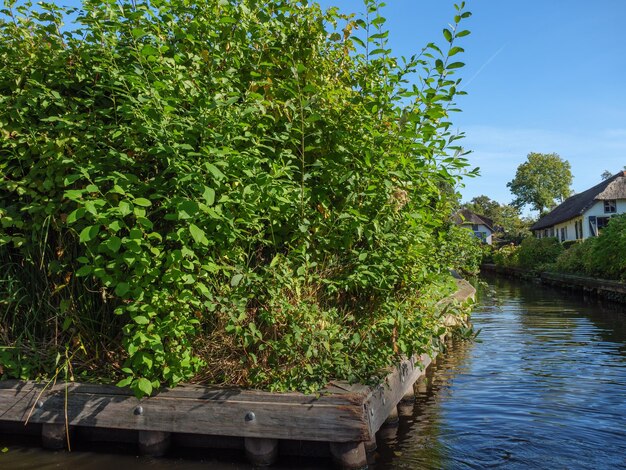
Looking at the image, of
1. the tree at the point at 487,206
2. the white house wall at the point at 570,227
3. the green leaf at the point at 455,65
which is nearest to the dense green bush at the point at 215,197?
the green leaf at the point at 455,65

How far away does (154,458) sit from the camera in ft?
17.2

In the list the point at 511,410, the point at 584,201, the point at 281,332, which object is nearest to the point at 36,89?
the point at 281,332

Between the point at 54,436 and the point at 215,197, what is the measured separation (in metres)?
2.91

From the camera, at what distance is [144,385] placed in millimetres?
4746

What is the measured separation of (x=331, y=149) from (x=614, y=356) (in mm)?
8847

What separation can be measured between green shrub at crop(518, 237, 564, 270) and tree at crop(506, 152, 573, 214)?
48.5 m

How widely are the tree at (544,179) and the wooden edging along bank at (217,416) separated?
92.6 meters

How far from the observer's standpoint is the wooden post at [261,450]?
196 inches

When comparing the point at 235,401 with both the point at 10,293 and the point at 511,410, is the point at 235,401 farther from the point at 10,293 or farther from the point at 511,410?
the point at 511,410

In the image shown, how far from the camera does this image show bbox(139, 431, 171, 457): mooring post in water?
5.20m

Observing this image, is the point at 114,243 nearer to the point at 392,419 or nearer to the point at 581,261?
the point at 392,419

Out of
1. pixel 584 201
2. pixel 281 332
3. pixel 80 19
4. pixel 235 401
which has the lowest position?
pixel 235 401

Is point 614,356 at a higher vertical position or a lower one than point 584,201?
lower

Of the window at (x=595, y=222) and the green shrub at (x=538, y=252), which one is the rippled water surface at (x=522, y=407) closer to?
the green shrub at (x=538, y=252)
